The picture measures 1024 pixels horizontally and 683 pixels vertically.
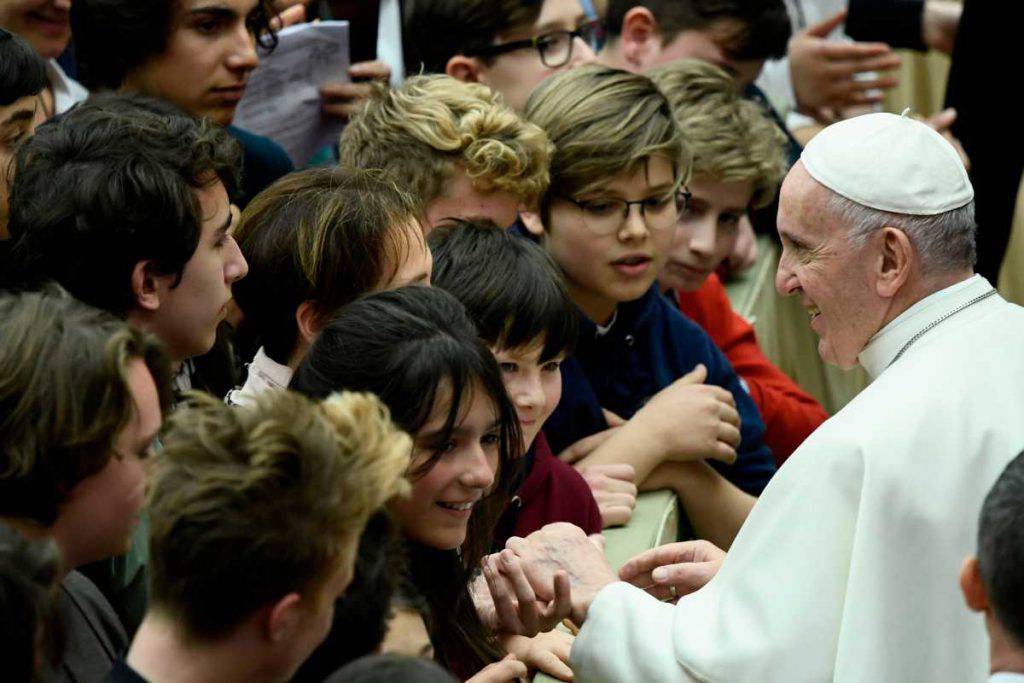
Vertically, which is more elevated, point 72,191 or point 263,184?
point 72,191

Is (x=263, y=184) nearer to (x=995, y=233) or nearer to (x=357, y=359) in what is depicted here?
(x=357, y=359)

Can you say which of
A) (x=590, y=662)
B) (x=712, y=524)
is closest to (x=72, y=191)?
(x=590, y=662)

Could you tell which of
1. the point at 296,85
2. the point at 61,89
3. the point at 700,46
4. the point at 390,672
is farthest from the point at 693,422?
the point at 390,672

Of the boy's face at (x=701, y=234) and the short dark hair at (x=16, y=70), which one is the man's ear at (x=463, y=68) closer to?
the boy's face at (x=701, y=234)

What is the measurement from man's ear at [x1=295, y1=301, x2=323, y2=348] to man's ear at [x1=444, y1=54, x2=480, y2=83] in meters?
1.90

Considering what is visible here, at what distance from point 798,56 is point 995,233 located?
117 cm

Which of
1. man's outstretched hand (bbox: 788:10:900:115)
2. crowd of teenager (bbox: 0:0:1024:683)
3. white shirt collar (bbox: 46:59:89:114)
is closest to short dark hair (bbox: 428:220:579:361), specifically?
crowd of teenager (bbox: 0:0:1024:683)

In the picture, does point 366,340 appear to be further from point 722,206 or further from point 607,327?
point 722,206

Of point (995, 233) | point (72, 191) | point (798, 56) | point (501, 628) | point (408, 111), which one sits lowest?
point (995, 233)

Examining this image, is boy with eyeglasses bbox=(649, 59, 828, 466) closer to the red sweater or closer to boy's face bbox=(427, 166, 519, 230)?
the red sweater

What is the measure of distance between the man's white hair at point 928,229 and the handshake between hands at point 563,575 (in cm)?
81

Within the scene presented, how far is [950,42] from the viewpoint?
23.3 feet

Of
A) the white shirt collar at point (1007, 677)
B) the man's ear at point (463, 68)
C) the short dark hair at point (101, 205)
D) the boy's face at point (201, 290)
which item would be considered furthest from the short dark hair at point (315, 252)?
the man's ear at point (463, 68)

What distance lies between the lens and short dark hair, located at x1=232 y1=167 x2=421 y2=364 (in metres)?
3.28
